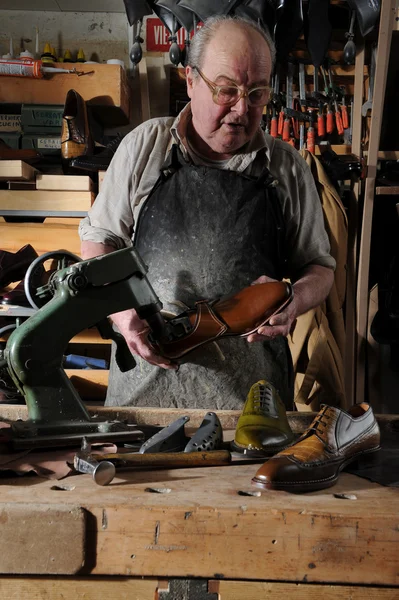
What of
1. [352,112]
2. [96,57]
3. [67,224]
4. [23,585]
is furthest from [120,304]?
[96,57]

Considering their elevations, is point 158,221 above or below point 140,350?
above

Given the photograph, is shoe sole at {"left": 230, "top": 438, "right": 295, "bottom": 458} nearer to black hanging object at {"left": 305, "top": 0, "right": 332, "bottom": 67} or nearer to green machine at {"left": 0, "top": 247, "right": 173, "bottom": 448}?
green machine at {"left": 0, "top": 247, "right": 173, "bottom": 448}

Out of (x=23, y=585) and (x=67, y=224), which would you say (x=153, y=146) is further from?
(x=67, y=224)

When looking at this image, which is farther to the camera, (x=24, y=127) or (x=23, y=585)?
(x=24, y=127)

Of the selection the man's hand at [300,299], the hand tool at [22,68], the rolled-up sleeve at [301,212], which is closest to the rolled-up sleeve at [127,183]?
the rolled-up sleeve at [301,212]

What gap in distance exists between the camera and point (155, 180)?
193 cm

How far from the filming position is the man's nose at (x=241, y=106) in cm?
175

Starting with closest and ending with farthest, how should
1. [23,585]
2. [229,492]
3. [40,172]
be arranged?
1. [23,585]
2. [229,492]
3. [40,172]

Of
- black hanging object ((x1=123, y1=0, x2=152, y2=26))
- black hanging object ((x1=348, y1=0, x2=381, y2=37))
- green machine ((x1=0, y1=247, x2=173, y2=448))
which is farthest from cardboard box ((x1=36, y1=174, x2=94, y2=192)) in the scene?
green machine ((x1=0, y1=247, x2=173, y2=448))

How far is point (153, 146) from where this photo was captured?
1.94 meters

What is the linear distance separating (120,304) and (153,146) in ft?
2.45

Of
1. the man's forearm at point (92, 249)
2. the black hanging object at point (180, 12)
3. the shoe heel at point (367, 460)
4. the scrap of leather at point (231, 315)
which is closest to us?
the shoe heel at point (367, 460)

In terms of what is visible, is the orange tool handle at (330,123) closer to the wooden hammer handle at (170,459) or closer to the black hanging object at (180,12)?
the black hanging object at (180,12)

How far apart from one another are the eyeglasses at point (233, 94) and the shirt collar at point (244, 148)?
5.4 inches
